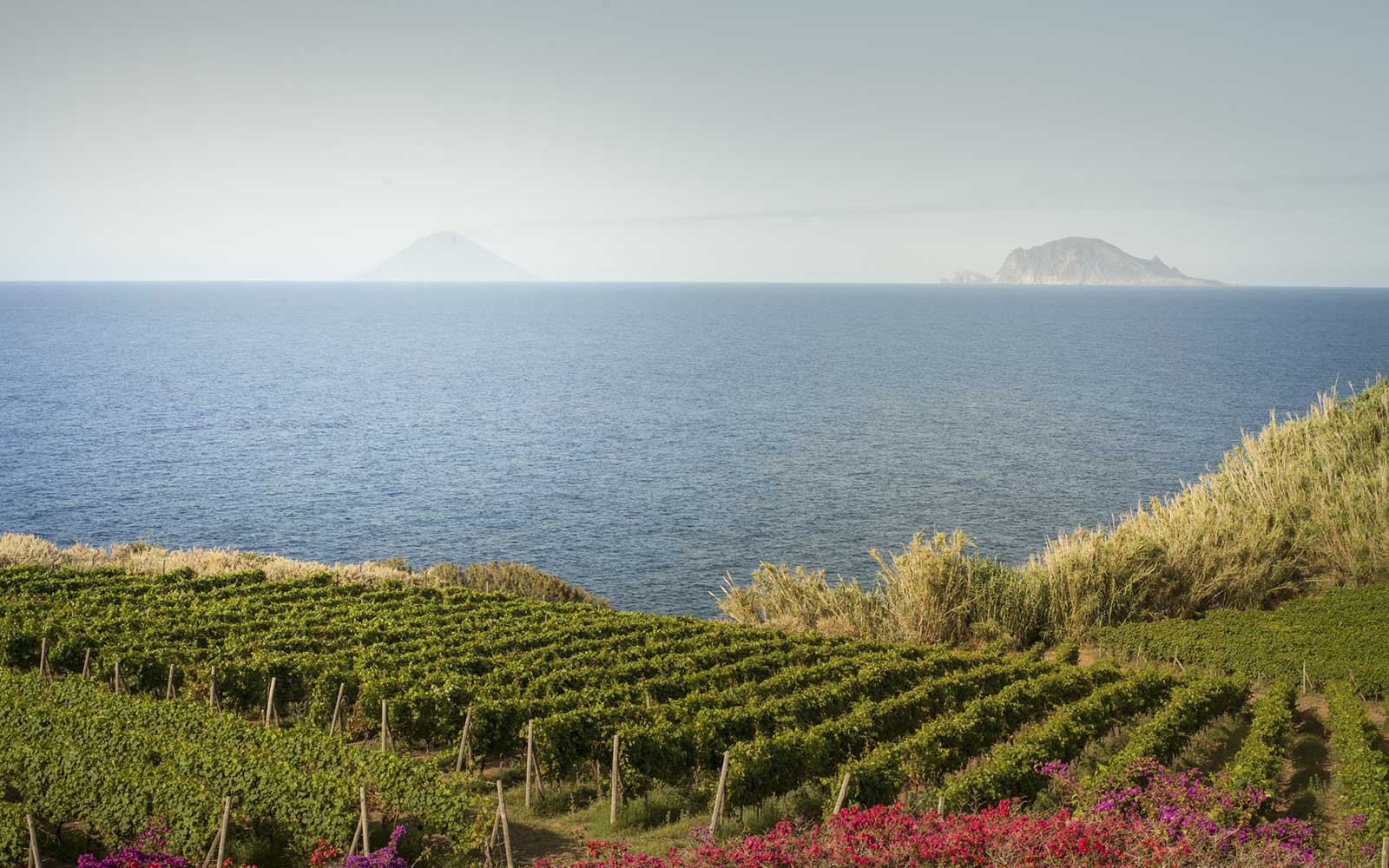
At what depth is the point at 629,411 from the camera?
103062 millimetres

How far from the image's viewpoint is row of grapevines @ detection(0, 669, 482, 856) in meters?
16.1

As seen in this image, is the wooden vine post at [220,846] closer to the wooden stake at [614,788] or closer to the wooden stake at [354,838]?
the wooden stake at [354,838]

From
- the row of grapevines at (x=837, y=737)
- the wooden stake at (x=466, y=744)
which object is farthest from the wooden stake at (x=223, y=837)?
the row of grapevines at (x=837, y=737)

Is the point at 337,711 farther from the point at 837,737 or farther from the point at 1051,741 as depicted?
the point at 1051,741

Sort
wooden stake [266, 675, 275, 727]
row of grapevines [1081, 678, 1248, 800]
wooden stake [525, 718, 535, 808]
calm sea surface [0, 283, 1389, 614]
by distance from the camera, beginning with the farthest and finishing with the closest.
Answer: calm sea surface [0, 283, 1389, 614], wooden stake [266, 675, 275, 727], wooden stake [525, 718, 535, 808], row of grapevines [1081, 678, 1248, 800]

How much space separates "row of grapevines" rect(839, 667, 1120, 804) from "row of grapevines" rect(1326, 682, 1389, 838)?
5.58 meters

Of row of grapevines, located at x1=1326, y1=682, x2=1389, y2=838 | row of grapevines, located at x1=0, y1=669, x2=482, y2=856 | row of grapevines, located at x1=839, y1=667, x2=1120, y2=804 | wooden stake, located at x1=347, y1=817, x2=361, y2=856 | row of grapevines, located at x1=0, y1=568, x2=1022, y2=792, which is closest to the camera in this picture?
wooden stake, located at x1=347, y1=817, x2=361, y2=856

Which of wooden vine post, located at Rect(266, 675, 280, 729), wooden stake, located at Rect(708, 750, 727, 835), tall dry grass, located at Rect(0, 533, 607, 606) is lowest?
tall dry grass, located at Rect(0, 533, 607, 606)

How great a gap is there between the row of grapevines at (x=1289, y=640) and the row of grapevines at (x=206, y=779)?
79.5 feet

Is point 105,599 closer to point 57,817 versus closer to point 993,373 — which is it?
point 57,817

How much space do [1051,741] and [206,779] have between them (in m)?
17.5

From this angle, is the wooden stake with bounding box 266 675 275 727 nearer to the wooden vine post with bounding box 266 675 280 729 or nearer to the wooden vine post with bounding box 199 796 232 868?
the wooden vine post with bounding box 266 675 280 729

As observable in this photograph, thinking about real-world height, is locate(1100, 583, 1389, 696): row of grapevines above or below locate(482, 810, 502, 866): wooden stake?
below

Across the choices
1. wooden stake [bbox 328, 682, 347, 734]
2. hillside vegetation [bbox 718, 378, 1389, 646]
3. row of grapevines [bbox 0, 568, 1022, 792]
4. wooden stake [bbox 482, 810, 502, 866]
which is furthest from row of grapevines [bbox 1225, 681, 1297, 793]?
wooden stake [bbox 328, 682, 347, 734]
